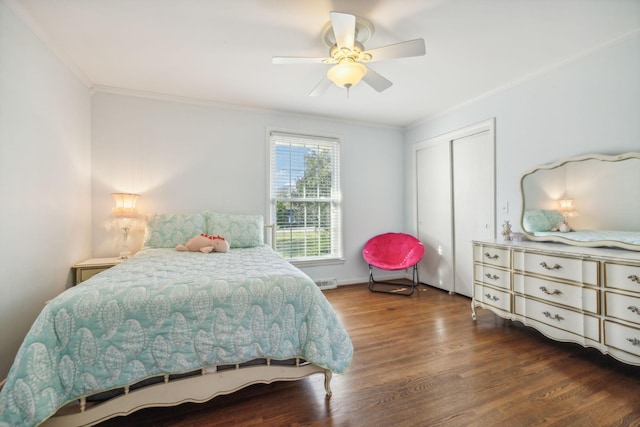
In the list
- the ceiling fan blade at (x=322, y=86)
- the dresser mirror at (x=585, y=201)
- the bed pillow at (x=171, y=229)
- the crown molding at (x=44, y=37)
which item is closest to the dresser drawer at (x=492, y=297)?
the dresser mirror at (x=585, y=201)

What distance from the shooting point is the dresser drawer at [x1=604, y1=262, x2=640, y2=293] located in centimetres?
172

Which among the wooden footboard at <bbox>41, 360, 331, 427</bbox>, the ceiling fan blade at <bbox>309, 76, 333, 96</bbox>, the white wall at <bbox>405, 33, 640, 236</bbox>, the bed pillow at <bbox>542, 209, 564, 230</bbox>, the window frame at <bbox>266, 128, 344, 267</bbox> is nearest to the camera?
the wooden footboard at <bbox>41, 360, 331, 427</bbox>

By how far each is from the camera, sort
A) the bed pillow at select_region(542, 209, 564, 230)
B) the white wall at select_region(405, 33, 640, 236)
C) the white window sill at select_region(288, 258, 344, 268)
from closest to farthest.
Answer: the white wall at select_region(405, 33, 640, 236) → the bed pillow at select_region(542, 209, 564, 230) → the white window sill at select_region(288, 258, 344, 268)

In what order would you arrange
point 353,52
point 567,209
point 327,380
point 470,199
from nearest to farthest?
point 327,380
point 353,52
point 567,209
point 470,199

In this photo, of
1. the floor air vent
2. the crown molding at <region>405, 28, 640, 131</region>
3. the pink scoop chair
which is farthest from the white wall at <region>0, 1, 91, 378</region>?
the crown molding at <region>405, 28, 640, 131</region>

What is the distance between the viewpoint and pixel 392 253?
4.11 meters

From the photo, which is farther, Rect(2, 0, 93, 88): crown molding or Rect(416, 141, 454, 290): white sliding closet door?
Rect(416, 141, 454, 290): white sliding closet door

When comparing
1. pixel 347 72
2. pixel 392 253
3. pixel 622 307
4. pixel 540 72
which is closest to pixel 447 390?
pixel 622 307

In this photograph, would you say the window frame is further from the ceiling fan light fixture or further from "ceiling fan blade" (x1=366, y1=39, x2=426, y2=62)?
"ceiling fan blade" (x1=366, y1=39, x2=426, y2=62)

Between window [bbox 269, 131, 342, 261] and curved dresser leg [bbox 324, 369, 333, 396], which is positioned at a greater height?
window [bbox 269, 131, 342, 261]

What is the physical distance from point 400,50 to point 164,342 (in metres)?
2.28

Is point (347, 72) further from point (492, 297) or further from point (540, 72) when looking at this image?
point (492, 297)

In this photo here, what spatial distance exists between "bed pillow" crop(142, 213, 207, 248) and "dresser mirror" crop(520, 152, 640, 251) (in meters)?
3.44

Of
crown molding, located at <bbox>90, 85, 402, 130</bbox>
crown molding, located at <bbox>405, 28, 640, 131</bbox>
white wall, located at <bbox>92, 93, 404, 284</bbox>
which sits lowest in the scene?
white wall, located at <bbox>92, 93, 404, 284</bbox>
